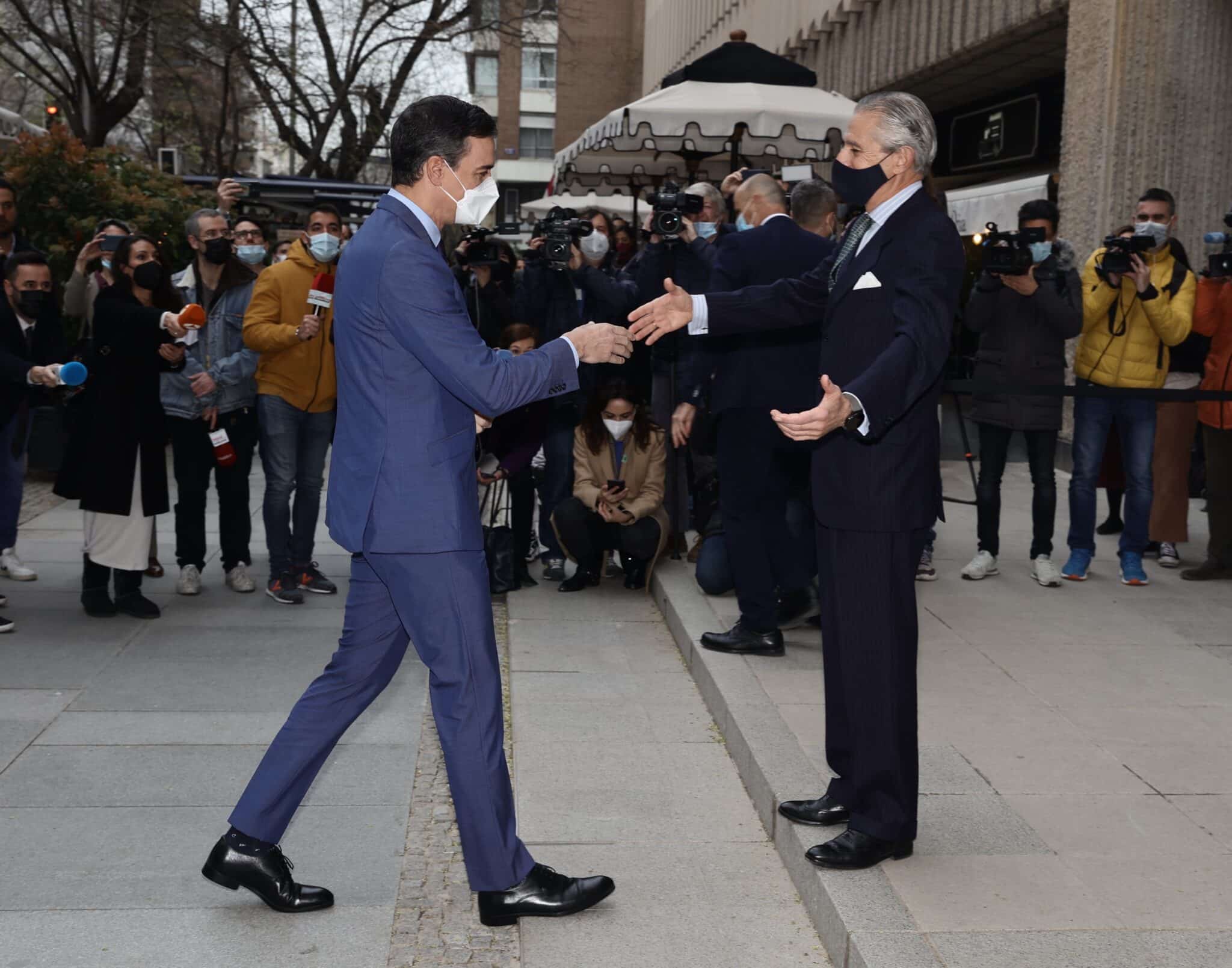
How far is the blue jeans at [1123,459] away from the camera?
8.22 meters

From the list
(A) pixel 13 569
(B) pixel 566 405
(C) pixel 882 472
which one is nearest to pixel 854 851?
(C) pixel 882 472

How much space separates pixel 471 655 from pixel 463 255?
4353mm

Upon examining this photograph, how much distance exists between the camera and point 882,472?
3871 millimetres

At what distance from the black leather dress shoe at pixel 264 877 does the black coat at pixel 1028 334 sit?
18.0 ft

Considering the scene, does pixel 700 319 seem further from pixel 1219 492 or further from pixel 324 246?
pixel 1219 492

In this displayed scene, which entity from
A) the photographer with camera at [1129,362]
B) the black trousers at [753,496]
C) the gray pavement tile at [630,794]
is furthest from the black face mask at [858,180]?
the photographer with camera at [1129,362]

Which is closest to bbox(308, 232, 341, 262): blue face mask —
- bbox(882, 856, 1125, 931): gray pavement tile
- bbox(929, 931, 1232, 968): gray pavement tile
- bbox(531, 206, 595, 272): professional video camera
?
bbox(531, 206, 595, 272): professional video camera

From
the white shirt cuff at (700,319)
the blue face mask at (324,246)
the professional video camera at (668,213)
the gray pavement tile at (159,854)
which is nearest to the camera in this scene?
the gray pavement tile at (159,854)

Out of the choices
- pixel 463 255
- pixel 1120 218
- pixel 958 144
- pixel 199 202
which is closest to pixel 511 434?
pixel 463 255

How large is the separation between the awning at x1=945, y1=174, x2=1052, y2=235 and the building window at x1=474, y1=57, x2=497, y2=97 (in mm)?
58688

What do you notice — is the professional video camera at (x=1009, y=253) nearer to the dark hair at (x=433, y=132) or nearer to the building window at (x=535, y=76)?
the dark hair at (x=433, y=132)

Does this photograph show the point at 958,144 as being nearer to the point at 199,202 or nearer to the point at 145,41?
the point at 199,202

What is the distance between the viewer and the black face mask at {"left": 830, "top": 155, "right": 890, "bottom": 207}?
390 centimetres

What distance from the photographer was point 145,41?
75.3ft
